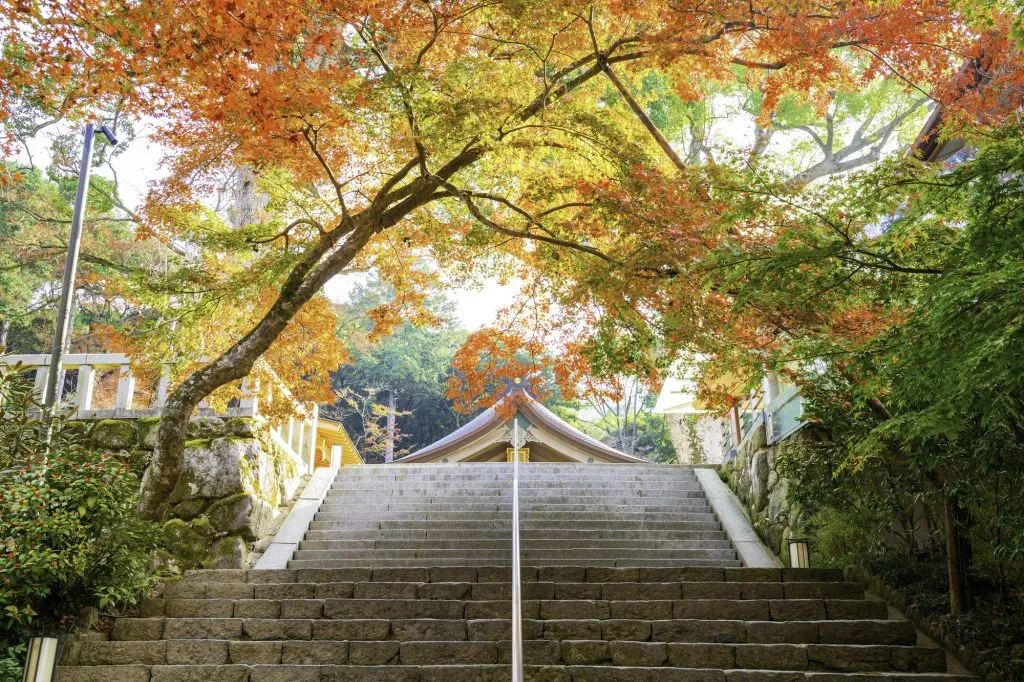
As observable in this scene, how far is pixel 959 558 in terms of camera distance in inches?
253

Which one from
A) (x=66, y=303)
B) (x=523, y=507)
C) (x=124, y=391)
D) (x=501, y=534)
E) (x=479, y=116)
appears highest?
(x=479, y=116)

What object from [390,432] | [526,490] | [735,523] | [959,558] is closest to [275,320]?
[526,490]

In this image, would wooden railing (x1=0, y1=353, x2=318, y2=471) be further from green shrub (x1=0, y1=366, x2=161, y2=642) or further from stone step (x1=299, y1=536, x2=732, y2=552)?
green shrub (x1=0, y1=366, x2=161, y2=642)

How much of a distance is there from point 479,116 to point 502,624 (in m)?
4.38

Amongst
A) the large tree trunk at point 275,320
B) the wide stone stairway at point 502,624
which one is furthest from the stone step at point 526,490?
the large tree trunk at point 275,320

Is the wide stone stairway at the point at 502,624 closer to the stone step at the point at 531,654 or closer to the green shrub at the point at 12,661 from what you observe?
the stone step at the point at 531,654

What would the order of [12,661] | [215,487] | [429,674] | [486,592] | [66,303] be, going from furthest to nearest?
[215,487], [66,303], [486,592], [12,661], [429,674]

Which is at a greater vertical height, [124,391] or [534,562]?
[124,391]

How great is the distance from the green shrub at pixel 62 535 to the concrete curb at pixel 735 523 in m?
6.35

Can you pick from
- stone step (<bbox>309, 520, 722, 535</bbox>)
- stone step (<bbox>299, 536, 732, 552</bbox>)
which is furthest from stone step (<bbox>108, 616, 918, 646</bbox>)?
stone step (<bbox>309, 520, 722, 535</bbox>)

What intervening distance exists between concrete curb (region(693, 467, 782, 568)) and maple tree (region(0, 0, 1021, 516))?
2.93m

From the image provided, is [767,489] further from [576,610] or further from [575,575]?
[576,610]

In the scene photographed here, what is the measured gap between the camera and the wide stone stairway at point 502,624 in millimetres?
5617

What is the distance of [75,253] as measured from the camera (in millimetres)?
8891
